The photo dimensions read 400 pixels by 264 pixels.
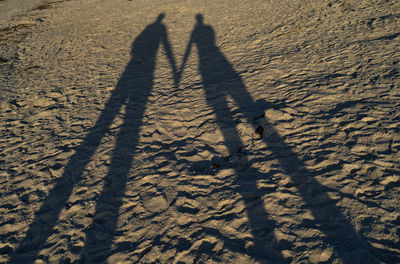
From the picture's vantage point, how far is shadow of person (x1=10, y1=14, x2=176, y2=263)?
8.77ft

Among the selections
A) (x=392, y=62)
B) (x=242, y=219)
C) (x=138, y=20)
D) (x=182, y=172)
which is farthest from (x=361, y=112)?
(x=138, y=20)

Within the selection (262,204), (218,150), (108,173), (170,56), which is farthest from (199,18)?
(262,204)

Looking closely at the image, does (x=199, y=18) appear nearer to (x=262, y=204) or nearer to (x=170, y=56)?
(x=170, y=56)

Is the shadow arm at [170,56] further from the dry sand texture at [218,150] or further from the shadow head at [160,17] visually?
the shadow head at [160,17]

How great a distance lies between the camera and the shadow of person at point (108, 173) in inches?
105

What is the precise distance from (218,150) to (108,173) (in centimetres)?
157

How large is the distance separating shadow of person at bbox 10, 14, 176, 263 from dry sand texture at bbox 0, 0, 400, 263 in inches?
0.7

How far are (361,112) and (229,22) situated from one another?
6041 mm

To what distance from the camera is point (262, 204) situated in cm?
266

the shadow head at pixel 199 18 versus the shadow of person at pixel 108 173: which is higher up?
the shadow head at pixel 199 18

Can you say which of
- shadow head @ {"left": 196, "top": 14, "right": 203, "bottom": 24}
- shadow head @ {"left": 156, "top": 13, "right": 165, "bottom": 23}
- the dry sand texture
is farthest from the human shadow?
shadow head @ {"left": 156, "top": 13, "right": 165, "bottom": 23}

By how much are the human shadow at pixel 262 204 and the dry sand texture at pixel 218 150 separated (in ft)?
0.04

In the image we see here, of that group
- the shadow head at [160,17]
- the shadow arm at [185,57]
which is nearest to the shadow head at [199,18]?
the shadow arm at [185,57]

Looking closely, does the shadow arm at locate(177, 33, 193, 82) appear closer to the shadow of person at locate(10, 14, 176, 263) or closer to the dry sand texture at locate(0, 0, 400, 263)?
the dry sand texture at locate(0, 0, 400, 263)
